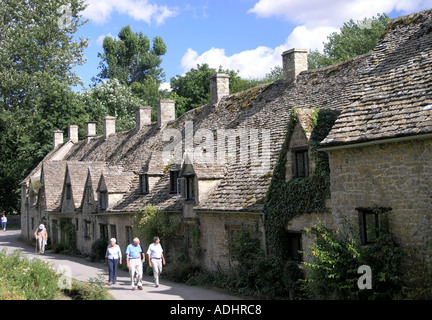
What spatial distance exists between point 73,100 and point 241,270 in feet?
133

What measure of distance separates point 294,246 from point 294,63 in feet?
33.7

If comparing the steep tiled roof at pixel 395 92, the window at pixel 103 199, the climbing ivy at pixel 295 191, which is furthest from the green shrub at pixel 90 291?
the window at pixel 103 199

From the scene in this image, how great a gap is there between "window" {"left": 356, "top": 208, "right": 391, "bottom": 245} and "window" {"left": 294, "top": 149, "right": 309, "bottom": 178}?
11.9 ft

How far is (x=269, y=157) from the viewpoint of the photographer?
2005cm

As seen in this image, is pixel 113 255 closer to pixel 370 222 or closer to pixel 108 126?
pixel 370 222

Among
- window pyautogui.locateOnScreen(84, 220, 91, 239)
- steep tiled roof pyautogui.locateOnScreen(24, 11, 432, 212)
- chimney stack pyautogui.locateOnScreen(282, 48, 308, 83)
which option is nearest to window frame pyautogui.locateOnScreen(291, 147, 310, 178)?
Result: steep tiled roof pyautogui.locateOnScreen(24, 11, 432, 212)

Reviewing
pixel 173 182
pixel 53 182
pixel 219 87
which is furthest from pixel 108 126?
pixel 173 182

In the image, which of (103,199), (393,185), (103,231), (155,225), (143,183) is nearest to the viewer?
(393,185)

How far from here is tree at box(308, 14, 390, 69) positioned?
165 ft

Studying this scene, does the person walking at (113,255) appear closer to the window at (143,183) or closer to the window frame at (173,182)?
the window frame at (173,182)

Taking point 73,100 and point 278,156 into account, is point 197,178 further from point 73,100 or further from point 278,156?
point 73,100

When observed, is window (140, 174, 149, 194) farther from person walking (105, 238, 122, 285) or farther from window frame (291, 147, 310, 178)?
window frame (291, 147, 310, 178)
